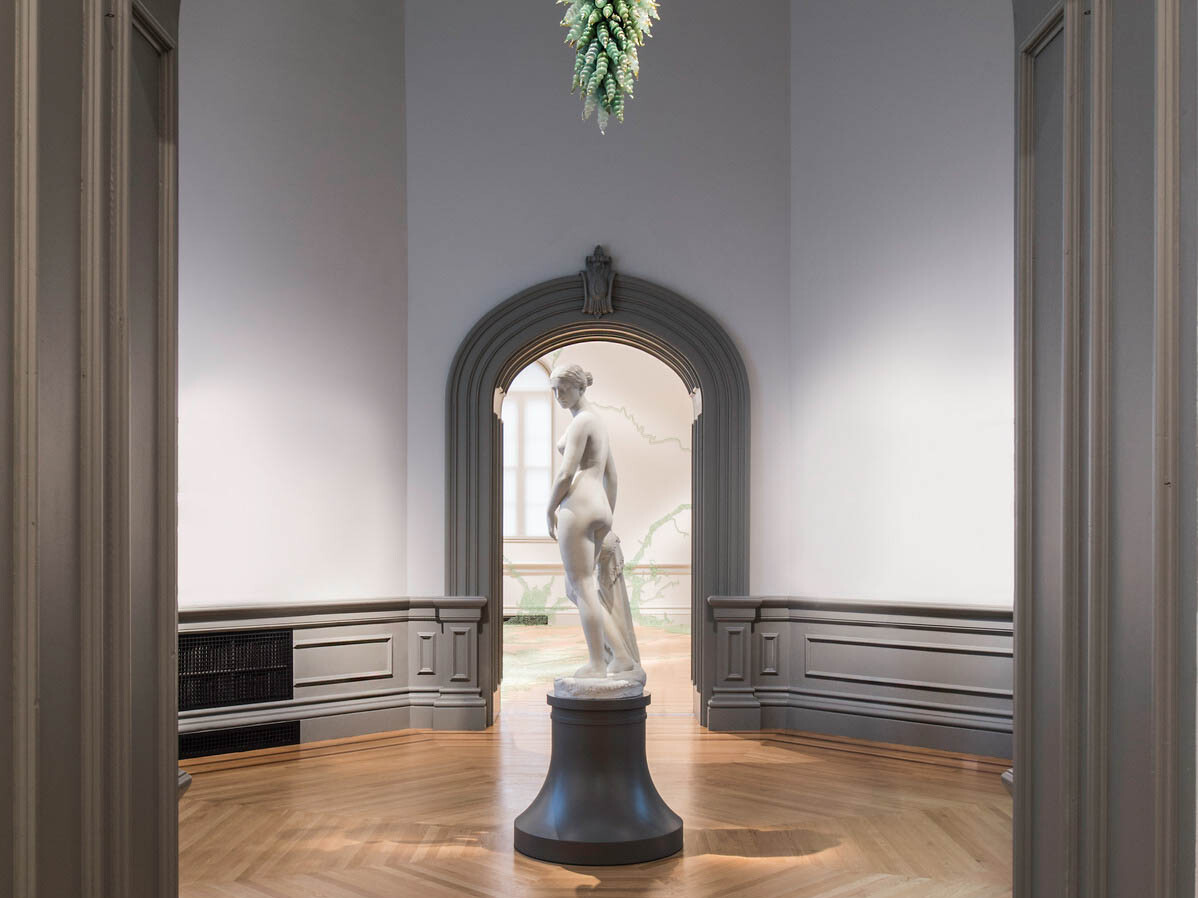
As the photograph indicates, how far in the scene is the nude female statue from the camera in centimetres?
533

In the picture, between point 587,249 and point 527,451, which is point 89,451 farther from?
point 527,451

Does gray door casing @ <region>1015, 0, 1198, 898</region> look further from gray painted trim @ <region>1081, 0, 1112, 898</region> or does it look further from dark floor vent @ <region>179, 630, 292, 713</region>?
dark floor vent @ <region>179, 630, 292, 713</region>

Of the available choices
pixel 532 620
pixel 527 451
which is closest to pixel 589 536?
pixel 532 620

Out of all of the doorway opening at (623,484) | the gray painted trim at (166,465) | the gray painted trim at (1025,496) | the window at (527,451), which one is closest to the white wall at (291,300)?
the gray painted trim at (166,465)

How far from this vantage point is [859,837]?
529cm

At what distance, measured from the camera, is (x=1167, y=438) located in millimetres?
1725

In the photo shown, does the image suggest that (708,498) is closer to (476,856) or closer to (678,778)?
(678,778)

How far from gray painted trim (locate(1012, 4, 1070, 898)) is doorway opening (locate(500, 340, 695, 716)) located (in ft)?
39.8

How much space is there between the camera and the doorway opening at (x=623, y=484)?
14930 mm

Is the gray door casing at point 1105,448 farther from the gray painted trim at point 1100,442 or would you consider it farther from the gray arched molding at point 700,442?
the gray arched molding at point 700,442

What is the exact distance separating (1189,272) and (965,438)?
18.5 feet

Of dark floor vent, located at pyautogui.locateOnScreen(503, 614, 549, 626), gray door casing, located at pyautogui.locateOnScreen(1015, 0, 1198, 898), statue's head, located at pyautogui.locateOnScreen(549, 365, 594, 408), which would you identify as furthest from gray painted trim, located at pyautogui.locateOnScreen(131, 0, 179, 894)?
dark floor vent, located at pyautogui.locateOnScreen(503, 614, 549, 626)

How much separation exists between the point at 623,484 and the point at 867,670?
7912mm

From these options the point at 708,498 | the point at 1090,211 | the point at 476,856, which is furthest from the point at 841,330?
the point at 1090,211
